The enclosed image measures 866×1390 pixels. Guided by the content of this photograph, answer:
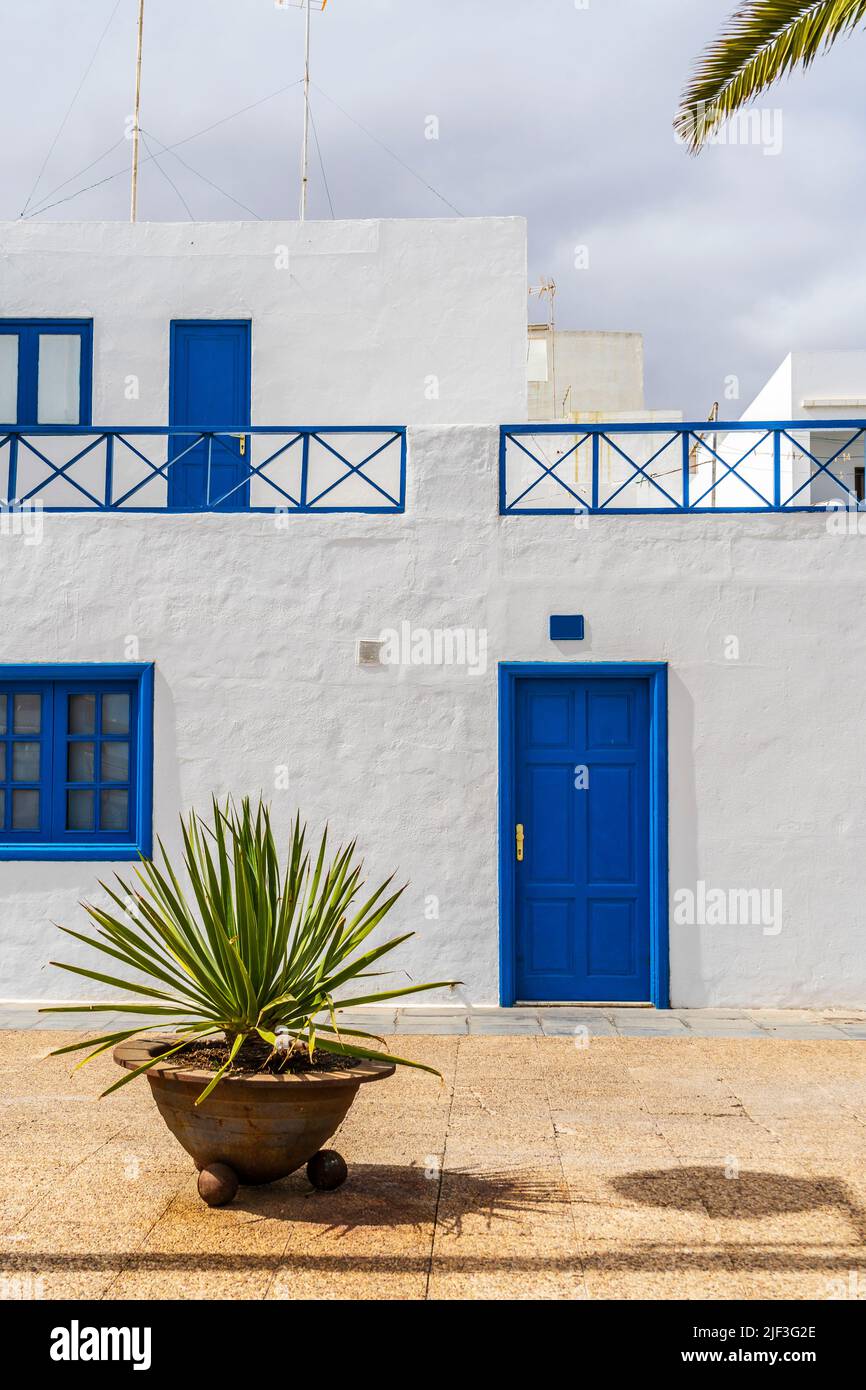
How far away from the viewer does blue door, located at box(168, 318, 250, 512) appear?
1099cm

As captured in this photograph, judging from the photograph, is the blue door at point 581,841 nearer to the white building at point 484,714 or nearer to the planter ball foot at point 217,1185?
the white building at point 484,714

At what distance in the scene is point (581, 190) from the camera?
12969mm

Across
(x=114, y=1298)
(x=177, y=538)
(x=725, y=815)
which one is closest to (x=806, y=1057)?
(x=725, y=815)

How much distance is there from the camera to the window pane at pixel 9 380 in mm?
11320

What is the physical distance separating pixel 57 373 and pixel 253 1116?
28.4 feet

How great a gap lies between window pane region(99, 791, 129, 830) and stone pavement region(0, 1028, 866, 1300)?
1.94m

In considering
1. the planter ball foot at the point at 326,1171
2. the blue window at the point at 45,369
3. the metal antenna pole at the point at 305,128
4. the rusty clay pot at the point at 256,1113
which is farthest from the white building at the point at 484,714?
the metal antenna pole at the point at 305,128

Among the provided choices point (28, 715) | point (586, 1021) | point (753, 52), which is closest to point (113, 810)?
point (28, 715)

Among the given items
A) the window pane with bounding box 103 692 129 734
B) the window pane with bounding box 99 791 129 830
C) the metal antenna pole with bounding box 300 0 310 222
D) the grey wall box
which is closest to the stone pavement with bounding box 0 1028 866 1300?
the window pane with bounding box 99 791 129 830

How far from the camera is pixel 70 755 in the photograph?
8.52 meters

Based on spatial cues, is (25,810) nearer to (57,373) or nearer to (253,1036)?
(253,1036)

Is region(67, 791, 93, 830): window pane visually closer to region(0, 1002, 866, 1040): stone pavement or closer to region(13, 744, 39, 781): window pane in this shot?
region(13, 744, 39, 781): window pane

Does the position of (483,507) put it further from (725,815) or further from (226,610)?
(725,815)

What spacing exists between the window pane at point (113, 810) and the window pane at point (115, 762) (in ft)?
0.36
